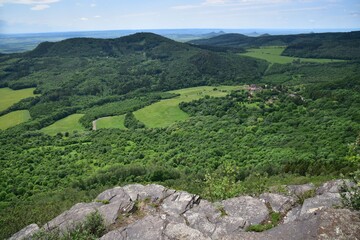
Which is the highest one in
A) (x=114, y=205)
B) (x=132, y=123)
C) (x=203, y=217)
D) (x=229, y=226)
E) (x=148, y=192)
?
Result: (x=229, y=226)

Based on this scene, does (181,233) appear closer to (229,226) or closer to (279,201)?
(229,226)

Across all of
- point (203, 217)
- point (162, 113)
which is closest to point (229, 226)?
point (203, 217)

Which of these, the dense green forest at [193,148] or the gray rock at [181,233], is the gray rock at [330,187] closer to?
the dense green forest at [193,148]

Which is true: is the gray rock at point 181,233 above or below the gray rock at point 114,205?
above

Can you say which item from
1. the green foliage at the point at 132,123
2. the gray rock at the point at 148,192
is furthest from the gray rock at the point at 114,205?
the green foliage at the point at 132,123

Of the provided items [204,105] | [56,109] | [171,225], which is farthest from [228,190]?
[56,109]

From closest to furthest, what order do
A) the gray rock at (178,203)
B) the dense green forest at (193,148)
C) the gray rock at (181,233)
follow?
the gray rock at (181,233) → the gray rock at (178,203) → the dense green forest at (193,148)
